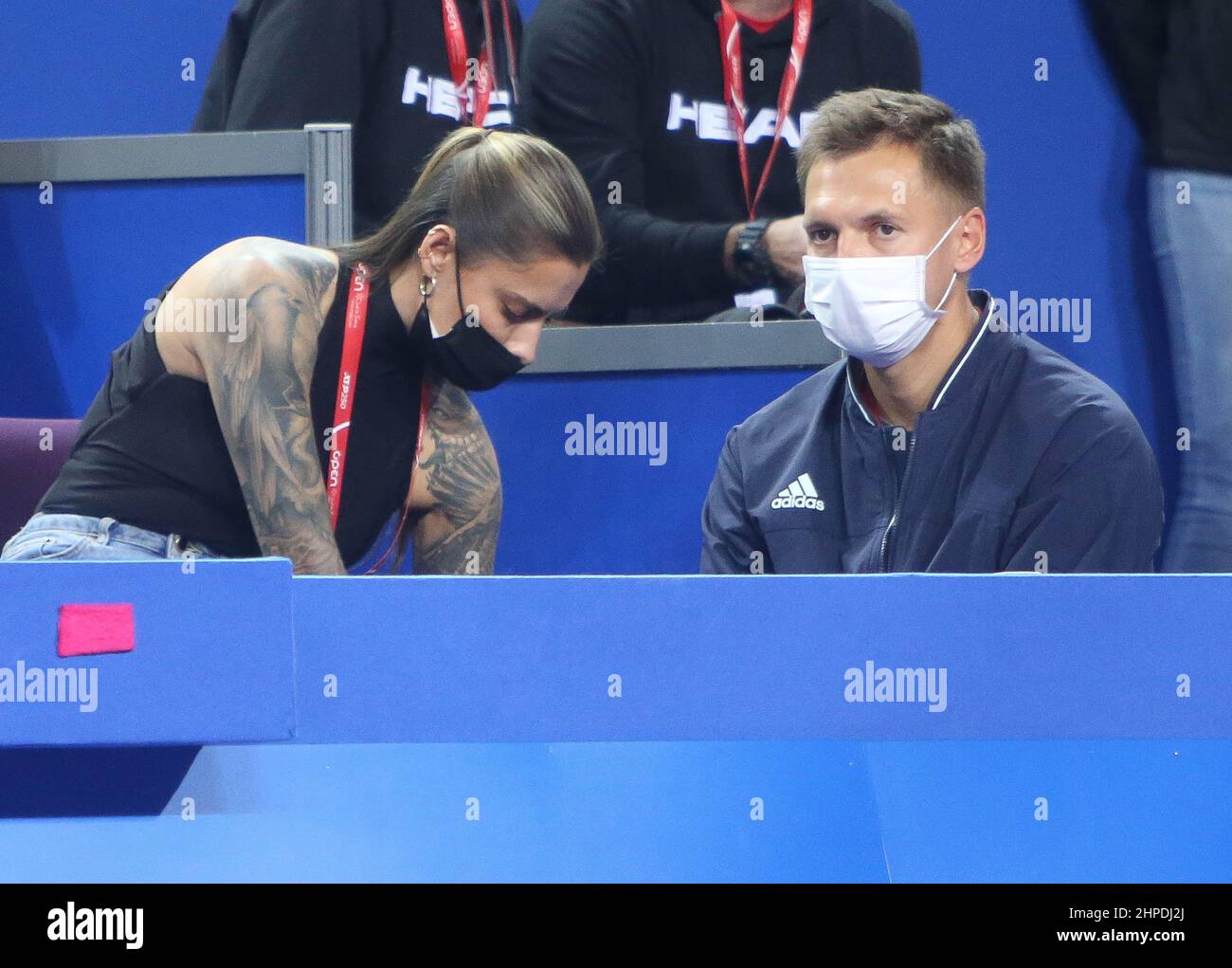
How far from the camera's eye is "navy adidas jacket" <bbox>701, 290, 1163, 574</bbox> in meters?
1.63

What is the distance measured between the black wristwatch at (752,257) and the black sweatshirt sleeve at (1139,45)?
2.61 feet

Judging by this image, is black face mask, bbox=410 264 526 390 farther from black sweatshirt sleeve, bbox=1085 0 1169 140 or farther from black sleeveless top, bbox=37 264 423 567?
black sweatshirt sleeve, bbox=1085 0 1169 140

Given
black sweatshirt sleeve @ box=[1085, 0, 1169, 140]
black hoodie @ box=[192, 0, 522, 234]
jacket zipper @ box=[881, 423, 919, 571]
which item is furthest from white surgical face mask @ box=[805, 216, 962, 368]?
black sweatshirt sleeve @ box=[1085, 0, 1169, 140]

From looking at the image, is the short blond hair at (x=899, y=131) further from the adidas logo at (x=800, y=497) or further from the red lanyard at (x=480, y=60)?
the red lanyard at (x=480, y=60)

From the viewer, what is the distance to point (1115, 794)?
0.96 meters

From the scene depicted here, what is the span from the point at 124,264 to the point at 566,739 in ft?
4.65

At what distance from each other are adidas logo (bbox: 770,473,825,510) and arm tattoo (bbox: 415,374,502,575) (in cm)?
37

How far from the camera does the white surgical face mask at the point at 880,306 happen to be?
189 centimetres

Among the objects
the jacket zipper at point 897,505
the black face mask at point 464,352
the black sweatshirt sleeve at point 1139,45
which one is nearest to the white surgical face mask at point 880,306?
the jacket zipper at point 897,505

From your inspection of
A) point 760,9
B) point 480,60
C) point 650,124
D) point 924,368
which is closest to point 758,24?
point 760,9

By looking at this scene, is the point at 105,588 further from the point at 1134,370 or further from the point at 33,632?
the point at 1134,370

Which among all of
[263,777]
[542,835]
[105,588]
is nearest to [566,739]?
[542,835]

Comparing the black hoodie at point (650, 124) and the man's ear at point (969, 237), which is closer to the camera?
the man's ear at point (969, 237)
